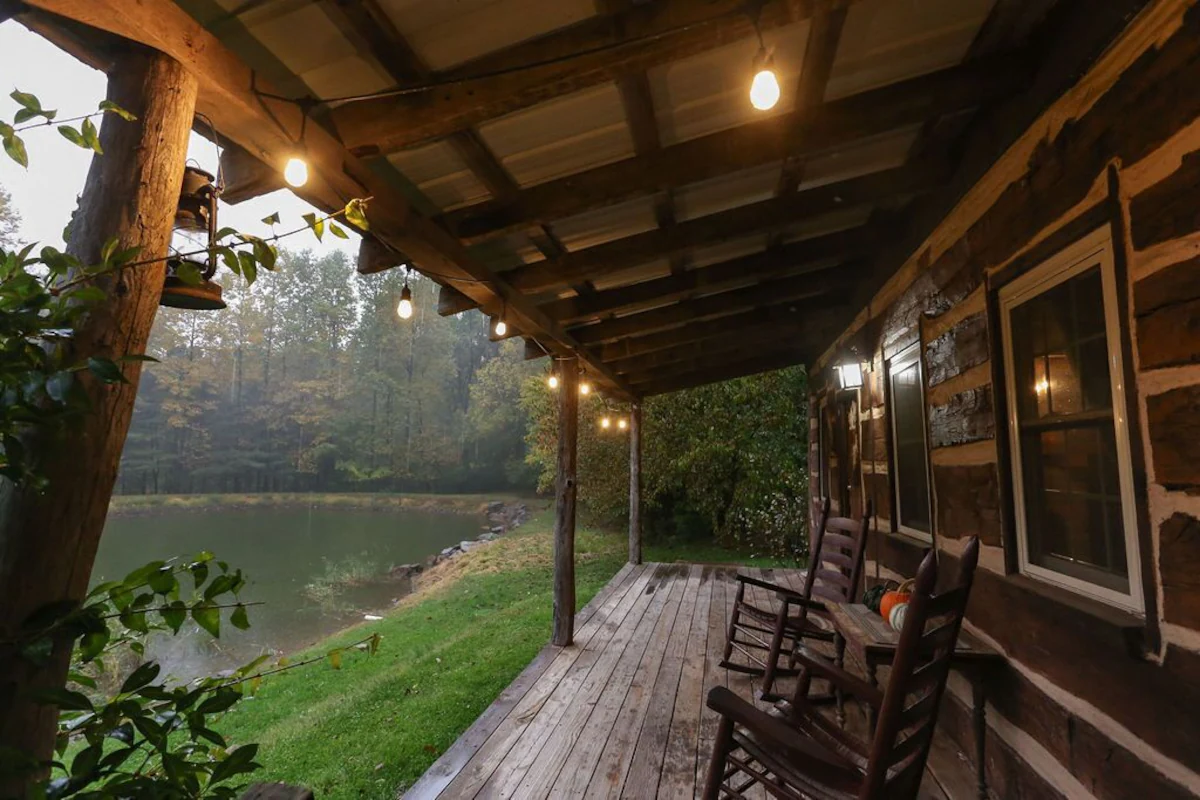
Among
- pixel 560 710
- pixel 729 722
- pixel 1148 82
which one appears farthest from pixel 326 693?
pixel 1148 82

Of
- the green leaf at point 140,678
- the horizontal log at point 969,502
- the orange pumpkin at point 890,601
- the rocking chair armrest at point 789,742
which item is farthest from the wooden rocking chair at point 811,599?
the green leaf at point 140,678

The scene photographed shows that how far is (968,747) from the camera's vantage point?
2021 mm

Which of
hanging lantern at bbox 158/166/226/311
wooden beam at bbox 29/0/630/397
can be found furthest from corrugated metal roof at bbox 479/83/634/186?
hanging lantern at bbox 158/166/226/311

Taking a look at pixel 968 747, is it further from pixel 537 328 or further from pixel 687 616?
pixel 537 328

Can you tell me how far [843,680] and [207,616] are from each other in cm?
172

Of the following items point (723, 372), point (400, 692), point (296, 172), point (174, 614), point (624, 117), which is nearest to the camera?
point (174, 614)

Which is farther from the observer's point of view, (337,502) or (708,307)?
(337,502)

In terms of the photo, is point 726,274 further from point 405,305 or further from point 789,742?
point 789,742

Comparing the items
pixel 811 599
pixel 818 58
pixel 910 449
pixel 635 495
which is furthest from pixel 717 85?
pixel 635 495

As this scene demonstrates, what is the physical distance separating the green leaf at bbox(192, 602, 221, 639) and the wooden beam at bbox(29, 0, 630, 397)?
1.05 m

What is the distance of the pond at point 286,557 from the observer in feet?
21.2

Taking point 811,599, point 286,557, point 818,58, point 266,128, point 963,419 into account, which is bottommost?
point 286,557

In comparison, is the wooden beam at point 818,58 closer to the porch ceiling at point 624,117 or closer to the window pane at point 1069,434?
the porch ceiling at point 624,117

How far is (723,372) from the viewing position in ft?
21.0
